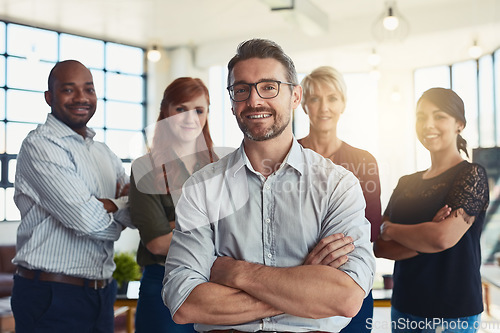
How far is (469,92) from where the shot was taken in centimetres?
143

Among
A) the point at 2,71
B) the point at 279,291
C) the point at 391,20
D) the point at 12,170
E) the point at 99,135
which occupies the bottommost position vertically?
the point at 279,291

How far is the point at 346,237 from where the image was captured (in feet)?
3.29

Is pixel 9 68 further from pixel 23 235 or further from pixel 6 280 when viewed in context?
pixel 6 280

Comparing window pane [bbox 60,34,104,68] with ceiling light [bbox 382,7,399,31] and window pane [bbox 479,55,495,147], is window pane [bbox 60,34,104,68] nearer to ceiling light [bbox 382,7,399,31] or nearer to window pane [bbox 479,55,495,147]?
window pane [bbox 479,55,495,147]

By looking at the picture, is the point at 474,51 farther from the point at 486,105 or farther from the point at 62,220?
the point at 62,220

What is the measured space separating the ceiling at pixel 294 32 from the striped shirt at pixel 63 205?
16.3 inches

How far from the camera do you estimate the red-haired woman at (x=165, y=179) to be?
1.42 metres

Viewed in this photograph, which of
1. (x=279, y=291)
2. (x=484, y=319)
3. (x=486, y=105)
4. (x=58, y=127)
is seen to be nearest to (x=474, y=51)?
(x=486, y=105)

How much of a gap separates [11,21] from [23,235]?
86 centimetres

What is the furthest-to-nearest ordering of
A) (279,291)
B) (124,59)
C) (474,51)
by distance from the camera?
(124,59) < (474,51) < (279,291)

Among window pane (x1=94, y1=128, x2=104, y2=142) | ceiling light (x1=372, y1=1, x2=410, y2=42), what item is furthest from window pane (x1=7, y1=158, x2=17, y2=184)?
ceiling light (x1=372, y1=1, x2=410, y2=42)

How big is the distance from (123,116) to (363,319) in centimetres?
91

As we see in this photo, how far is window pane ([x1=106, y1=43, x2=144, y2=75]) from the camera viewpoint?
66.7 inches

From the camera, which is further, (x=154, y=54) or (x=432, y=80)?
(x=154, y=54)
